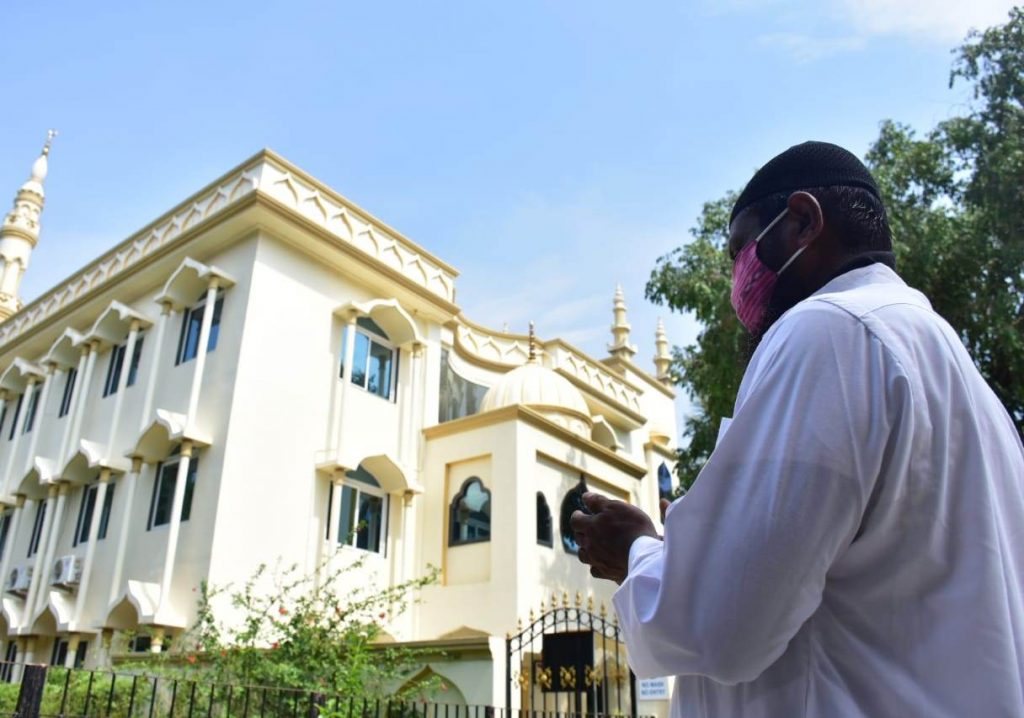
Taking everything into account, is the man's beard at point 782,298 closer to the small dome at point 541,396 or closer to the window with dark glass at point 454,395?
the small dome at point 541,396

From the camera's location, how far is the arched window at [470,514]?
1414cm

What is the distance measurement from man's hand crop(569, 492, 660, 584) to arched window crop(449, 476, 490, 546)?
12.7 m

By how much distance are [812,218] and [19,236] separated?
102 ft

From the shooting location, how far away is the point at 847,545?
3.83 ft

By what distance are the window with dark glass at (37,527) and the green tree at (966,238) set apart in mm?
13329

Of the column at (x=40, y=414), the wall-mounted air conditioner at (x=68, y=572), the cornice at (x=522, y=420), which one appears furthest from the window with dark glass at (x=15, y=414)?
the cornice at (x=522, y=420)

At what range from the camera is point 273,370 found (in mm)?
13352

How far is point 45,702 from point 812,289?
9.68 meters

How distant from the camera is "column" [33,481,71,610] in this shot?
14.2 m

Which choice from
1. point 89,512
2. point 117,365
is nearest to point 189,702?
point 89,512

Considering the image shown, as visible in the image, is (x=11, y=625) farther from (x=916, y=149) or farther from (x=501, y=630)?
(x=916, y=149)

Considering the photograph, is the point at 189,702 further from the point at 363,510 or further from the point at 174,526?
the point at 363,510

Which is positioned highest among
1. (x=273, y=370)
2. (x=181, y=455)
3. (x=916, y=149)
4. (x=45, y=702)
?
(x=916, y=149)

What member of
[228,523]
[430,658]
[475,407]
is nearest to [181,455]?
[228,523]
